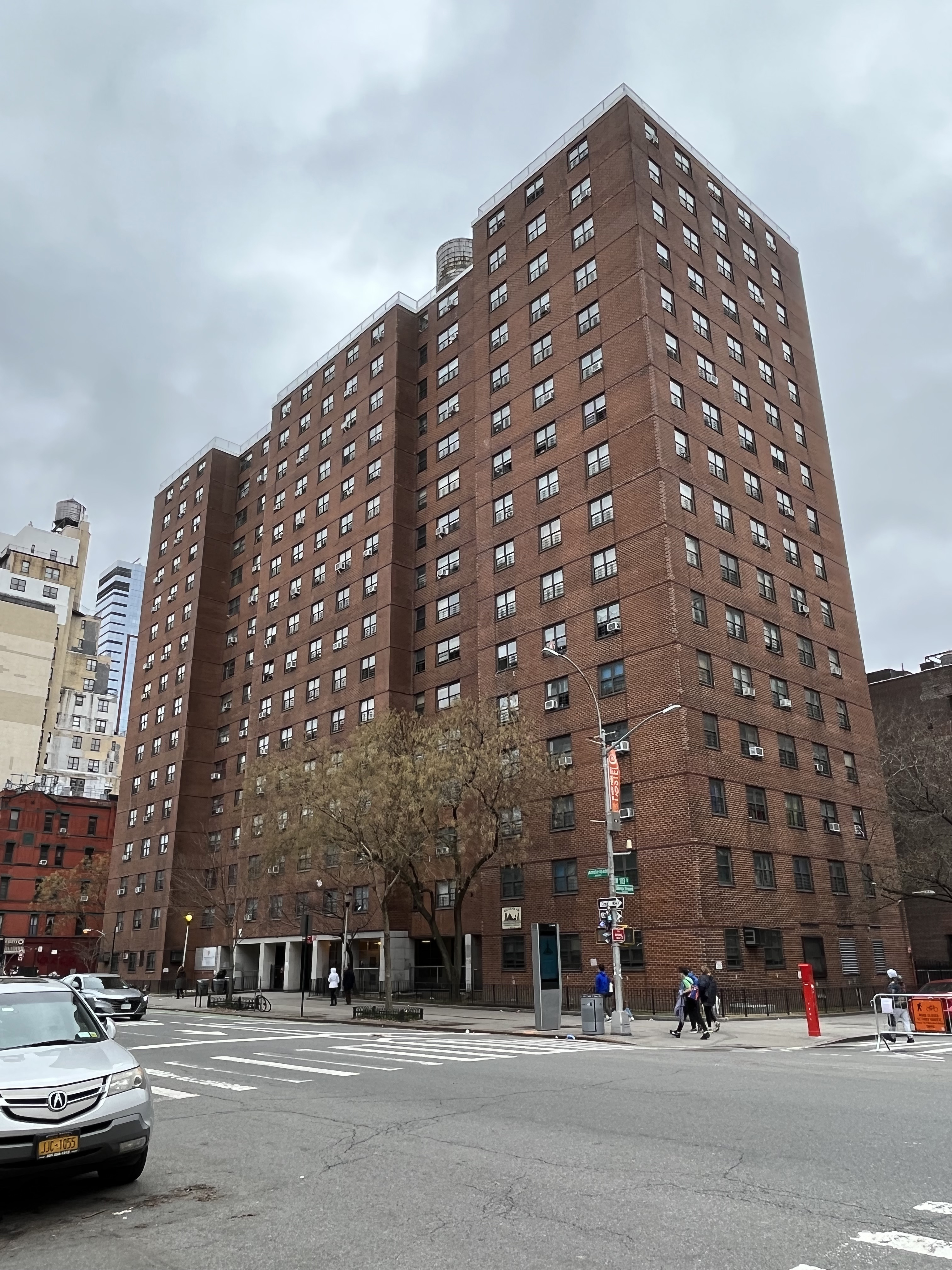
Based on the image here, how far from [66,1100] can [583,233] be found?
47805 mm

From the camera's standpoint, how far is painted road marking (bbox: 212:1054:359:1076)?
15.0 m

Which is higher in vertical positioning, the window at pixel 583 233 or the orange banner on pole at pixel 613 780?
the window at pixel 583 233

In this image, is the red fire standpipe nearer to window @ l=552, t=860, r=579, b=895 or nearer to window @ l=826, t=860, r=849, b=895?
window @ l=552, t=860, r=579, b=895

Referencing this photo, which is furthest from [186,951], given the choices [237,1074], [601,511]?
[237,1074]

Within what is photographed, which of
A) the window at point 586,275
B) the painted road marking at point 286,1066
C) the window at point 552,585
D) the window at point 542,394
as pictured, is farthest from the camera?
the window at point 542,394

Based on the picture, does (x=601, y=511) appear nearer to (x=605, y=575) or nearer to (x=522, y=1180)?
(x=605, y=575)

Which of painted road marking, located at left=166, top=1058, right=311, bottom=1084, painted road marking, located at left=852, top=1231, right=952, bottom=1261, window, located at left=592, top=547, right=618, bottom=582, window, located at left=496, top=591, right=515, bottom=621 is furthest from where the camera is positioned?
window, located at left=496, top=591, right=515, bottom=621

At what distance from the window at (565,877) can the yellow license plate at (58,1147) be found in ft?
108

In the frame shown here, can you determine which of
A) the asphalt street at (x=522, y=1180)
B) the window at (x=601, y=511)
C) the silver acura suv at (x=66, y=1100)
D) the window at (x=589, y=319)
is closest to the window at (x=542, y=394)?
the window at (x=589, y=319)

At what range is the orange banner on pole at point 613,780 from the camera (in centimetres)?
2747

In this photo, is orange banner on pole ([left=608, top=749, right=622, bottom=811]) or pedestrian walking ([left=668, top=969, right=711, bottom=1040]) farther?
orange banner on pole ([left=608, top=749, right=622, bottom=811])

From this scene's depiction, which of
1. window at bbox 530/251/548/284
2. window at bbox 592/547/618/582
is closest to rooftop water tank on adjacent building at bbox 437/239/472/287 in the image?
window at bbox 530/251/548/284

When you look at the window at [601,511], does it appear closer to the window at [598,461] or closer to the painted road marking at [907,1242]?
the window at [598,461]

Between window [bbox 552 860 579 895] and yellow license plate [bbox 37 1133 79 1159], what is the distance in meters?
32.9
